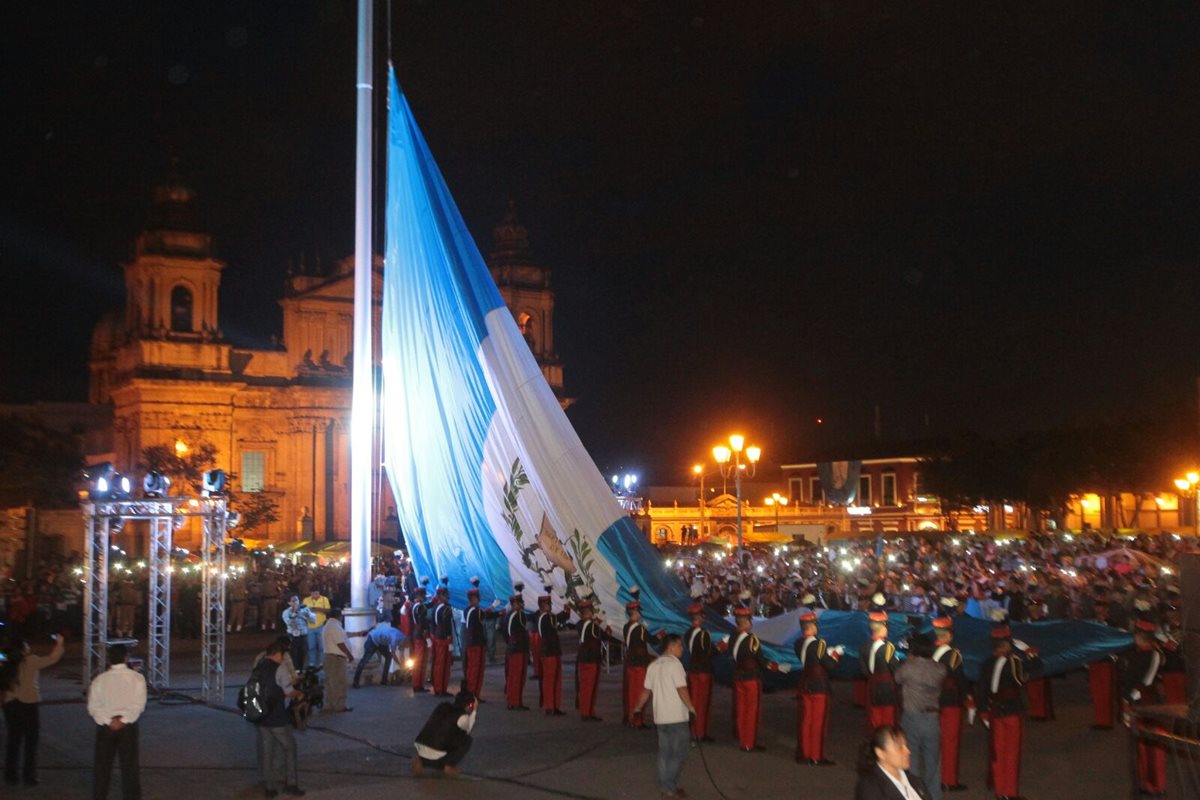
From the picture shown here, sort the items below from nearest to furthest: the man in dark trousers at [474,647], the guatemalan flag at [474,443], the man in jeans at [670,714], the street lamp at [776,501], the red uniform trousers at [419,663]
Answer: the man in jeans at [670,714] → the guatemalan flag at [474,443] → the man in dark trousers at [474,647] → the red uniform trousers at [419,663] → the street lamp at [776,501]

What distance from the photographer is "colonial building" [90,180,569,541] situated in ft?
206

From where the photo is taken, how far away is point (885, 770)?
658 centimetres

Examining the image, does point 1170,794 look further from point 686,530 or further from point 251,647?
point 686,530

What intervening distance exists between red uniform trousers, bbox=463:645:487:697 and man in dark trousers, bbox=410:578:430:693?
1439 millimetres

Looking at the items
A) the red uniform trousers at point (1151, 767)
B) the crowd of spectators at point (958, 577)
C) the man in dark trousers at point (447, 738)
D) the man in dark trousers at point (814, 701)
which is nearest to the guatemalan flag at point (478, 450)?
the man in dark trousers at point (814, 701)

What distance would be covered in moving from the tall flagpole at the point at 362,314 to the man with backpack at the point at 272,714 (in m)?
5.16

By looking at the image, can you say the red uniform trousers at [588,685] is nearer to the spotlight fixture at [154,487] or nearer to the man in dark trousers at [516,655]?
the man in dark trousers at [516,655]

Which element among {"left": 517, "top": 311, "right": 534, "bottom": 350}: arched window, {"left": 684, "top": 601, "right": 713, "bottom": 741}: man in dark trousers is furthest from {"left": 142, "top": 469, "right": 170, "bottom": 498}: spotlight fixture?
{"left": 517, "top": 311, "right": 534, "bottom": 350}: arched window

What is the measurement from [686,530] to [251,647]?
52.0 metres

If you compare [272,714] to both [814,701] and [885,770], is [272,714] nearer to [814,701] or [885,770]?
[814,701]

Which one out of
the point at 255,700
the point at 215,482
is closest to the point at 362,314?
the point at 215,482

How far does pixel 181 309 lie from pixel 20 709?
54.2 m

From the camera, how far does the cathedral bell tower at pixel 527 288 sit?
243 feet

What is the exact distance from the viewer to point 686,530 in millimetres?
79000
